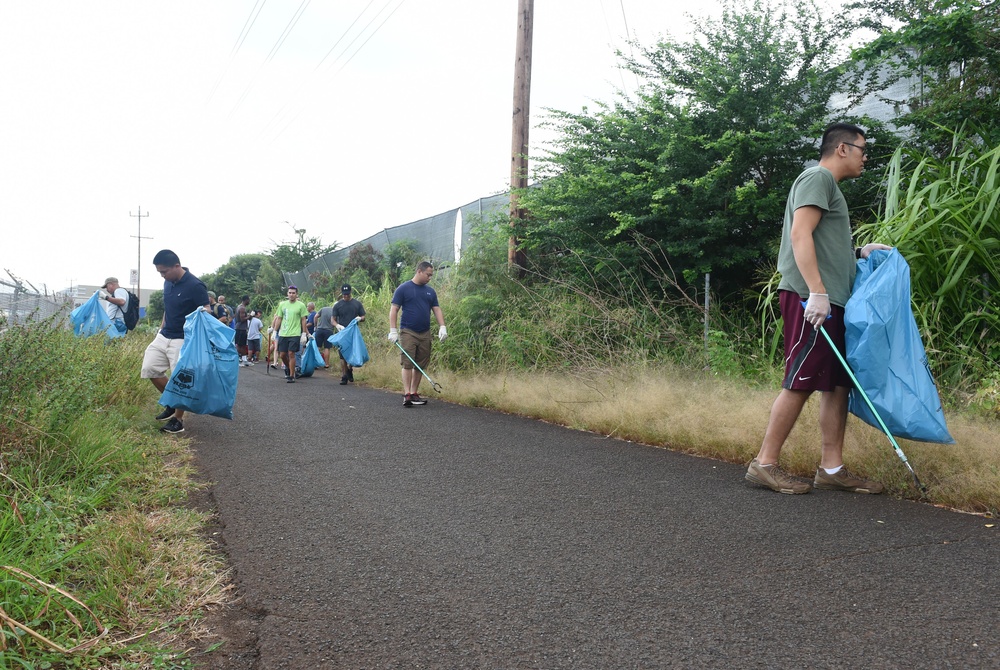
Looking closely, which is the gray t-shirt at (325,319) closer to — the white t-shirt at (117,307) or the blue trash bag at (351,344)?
the blue trash bag at (351,344)

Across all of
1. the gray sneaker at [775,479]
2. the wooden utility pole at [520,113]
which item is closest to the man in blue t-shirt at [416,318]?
the wooden utility pole at [520,113]

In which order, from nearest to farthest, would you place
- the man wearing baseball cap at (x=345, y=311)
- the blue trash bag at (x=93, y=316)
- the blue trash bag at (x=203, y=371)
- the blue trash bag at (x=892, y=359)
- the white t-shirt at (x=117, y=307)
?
the blue trash bag at (x=892, y=359), the blue trash bag at (x=203, y=371), the blue trash bag at (x=93, y=316), the white t-shirt at (x=117, y=307), the man wearing baseball cap at (x=345, y=311)

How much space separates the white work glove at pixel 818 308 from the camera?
168 inches

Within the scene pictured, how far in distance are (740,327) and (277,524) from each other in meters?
6.93

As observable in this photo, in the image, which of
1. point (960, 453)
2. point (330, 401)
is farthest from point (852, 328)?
point (330, 401)

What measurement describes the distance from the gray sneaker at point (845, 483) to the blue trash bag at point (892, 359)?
346 millimetres

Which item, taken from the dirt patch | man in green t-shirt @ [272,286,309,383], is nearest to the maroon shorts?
the dirt patch

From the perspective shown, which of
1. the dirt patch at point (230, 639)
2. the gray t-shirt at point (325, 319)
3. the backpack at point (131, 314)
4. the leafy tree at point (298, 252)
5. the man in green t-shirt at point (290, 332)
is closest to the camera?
the dirt patch at point (230, 639)

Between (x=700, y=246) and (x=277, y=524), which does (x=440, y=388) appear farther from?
(x=277, y=524)

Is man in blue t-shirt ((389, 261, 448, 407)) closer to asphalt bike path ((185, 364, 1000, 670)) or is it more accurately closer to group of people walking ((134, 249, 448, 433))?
group of people walking ((134, 249, 448, 433))

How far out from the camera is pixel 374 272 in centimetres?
2408

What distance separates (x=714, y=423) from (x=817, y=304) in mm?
1903

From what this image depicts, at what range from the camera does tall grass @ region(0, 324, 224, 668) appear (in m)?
2.46

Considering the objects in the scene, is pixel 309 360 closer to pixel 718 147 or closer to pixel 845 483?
pixel 718 147
